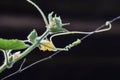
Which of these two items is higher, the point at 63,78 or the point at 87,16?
the point at 87,16

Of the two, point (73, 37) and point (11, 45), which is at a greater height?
point (73, 37)

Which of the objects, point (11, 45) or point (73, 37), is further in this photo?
point (73, 37)

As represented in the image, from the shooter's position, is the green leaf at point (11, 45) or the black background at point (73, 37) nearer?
the green leaf at point (11, 45)

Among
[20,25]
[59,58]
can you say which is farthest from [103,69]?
[20,25]

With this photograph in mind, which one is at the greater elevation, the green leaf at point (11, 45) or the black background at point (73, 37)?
the black background at point (73, 37)

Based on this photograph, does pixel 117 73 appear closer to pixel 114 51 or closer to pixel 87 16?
pixel 114 51

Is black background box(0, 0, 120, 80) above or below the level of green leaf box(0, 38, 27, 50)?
above

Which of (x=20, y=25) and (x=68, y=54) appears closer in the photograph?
(x=20, y=25)

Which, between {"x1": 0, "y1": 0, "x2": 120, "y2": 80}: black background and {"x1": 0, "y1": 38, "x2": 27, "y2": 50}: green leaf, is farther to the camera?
{"x1": 0, "y1": 0, "x2": 120, "y2": 80}: black background
